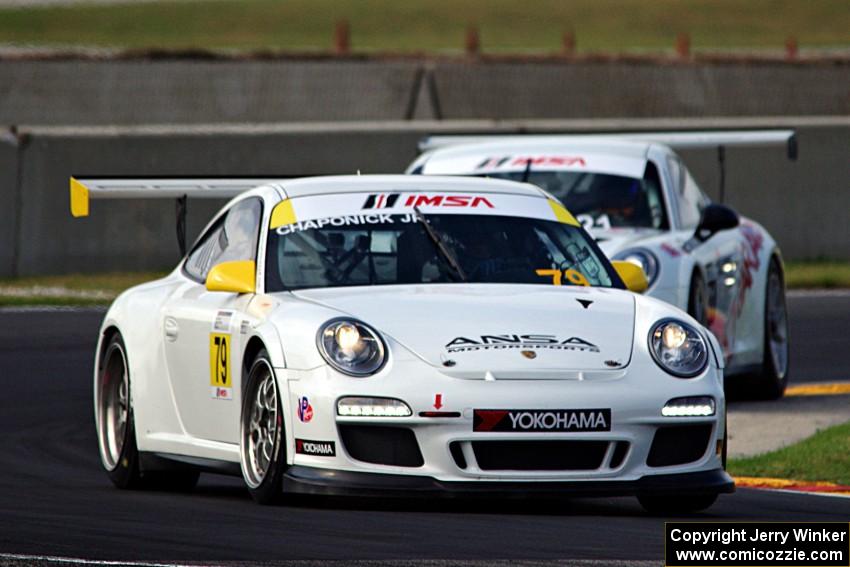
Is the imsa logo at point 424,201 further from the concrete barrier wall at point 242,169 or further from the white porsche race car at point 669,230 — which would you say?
the concrete barrier wall at point 242,169

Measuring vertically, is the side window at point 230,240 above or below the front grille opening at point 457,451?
above

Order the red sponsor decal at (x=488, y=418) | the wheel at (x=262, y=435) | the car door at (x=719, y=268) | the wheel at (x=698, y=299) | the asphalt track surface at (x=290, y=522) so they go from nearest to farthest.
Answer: the asphalt track surface at (x=290, y=522) < the red sponsor decal at (x=488, y=418) < the wheel at (x=262, y=435) < the wheel at (x=698, y=299) < the car door at (x=719, y=268)

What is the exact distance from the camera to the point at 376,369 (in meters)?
8.04

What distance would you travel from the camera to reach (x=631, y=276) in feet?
31.4

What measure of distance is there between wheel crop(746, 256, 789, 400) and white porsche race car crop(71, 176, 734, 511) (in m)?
4.52

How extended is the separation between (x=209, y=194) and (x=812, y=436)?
3.38m

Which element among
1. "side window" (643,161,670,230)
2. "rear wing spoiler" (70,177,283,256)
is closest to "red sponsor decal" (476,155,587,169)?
"side window" (643,161,670,230)

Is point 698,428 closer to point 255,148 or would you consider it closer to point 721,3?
point 255,148

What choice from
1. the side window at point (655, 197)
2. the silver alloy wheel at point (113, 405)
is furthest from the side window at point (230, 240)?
the side window at point (655, 197)

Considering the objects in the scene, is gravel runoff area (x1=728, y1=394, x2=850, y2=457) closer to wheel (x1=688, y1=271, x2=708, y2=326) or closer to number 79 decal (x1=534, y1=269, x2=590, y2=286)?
wheel (x1=688, y1=271, x2=708, y2=326)

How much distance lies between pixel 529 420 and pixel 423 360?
446mm

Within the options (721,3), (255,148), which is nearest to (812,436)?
(255,148)

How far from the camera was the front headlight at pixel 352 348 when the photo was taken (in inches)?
317

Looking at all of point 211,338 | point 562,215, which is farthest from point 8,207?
point 211,338
